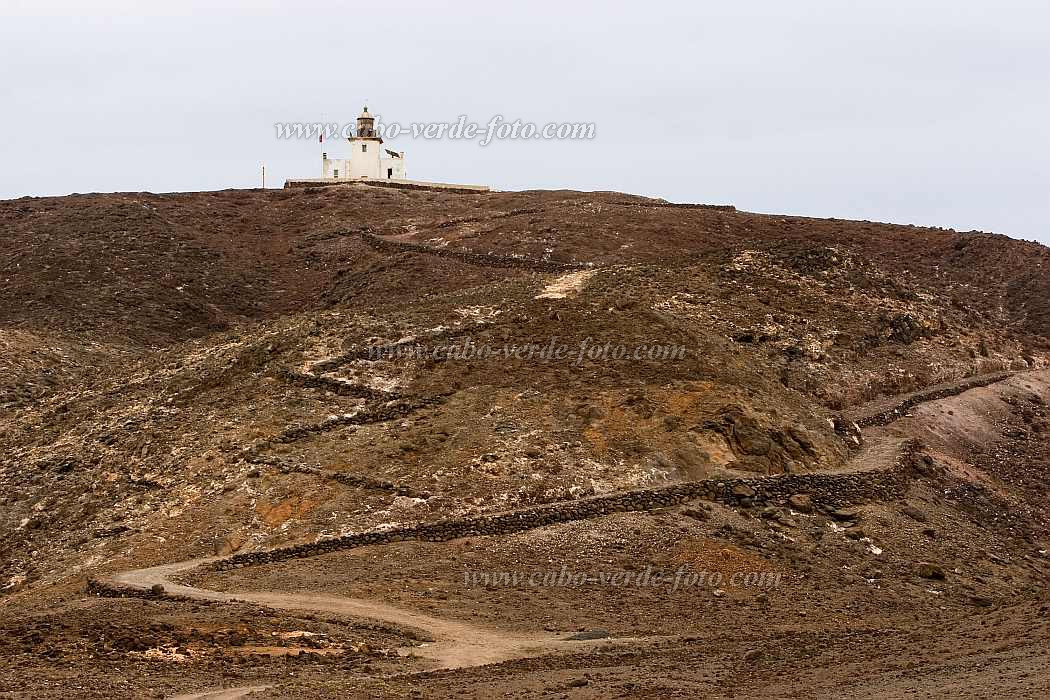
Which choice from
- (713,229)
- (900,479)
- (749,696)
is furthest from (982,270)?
(749,696)

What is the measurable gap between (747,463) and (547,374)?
5.94 meters

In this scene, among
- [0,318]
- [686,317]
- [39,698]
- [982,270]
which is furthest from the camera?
[982,270]

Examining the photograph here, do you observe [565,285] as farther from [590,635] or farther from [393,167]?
[393,167]

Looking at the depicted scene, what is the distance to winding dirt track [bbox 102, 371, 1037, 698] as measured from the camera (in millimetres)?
24484

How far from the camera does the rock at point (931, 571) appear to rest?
31.7 metres

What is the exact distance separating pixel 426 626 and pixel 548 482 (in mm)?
7727

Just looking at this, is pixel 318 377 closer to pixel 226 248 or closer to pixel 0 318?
pixel 0 318

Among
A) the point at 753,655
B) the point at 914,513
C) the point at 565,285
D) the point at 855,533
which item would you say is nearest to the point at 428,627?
the point at 753,655

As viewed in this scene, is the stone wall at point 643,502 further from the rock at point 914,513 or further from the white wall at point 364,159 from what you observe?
the white wall at point 364,159

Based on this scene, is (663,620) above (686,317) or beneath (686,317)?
beneath

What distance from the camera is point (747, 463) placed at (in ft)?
116

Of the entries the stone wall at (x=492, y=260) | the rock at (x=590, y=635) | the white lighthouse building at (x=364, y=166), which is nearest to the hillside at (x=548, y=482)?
the rock at (x=590, y=635)

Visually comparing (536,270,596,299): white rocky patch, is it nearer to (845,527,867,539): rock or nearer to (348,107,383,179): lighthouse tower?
(845,527,867,539): rock

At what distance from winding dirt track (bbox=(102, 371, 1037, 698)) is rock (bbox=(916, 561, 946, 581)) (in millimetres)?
8334
